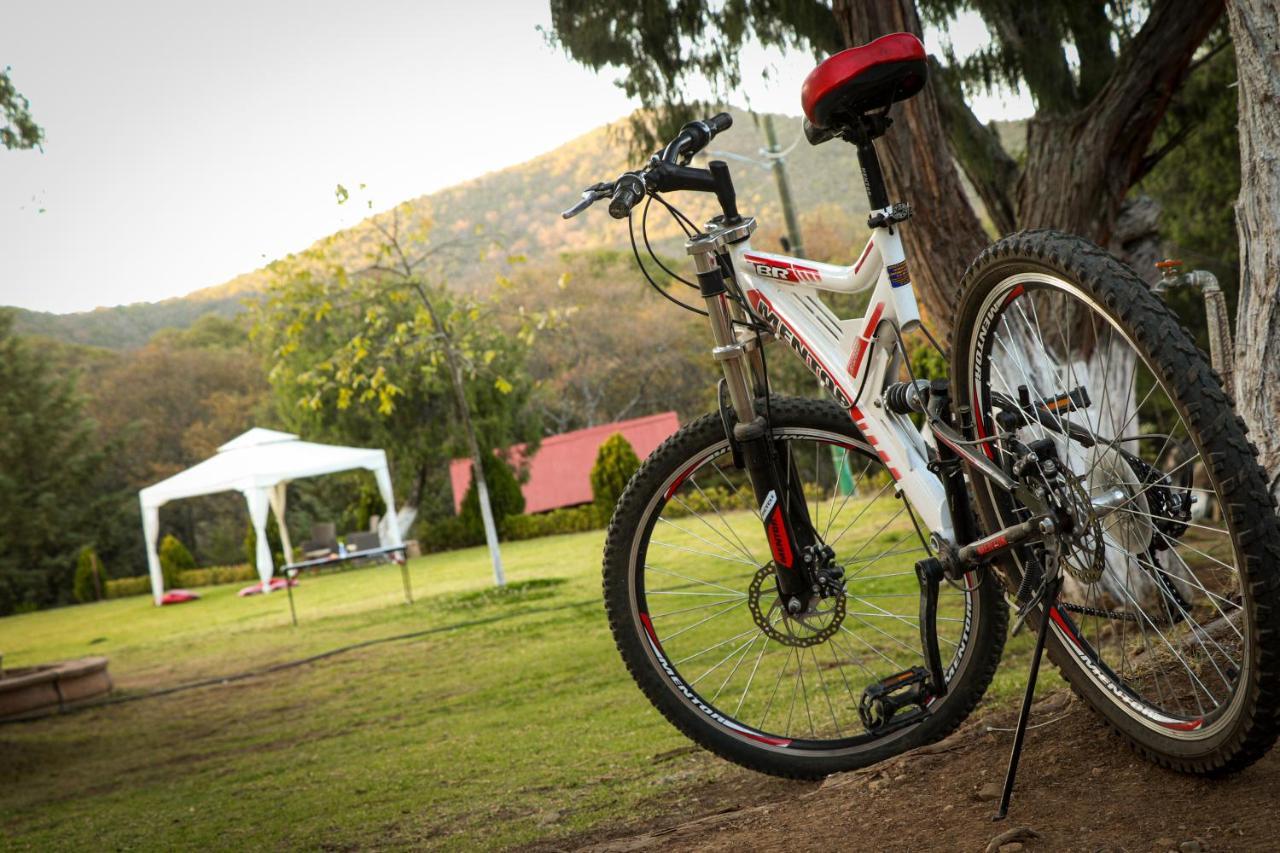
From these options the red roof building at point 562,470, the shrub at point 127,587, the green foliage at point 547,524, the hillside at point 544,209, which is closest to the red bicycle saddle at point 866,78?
the green foliage at point 547,524

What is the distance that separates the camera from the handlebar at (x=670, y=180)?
221 cm

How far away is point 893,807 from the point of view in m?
1.95

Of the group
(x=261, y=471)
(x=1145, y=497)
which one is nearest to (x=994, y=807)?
(x=1145, y=497)

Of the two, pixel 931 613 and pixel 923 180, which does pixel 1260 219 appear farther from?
pixel 923 180

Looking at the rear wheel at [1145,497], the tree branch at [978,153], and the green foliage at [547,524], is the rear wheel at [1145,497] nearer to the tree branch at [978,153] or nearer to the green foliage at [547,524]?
the tree branch at [978,153]

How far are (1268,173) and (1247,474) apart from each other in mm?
1341

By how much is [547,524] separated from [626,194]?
1839 cm

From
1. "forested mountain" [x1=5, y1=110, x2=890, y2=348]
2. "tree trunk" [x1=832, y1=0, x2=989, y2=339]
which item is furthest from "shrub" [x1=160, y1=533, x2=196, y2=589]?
"forested mountain" [x1=5, y1=110, x2=890, y2=348]

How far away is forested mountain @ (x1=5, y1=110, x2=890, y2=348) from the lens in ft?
154

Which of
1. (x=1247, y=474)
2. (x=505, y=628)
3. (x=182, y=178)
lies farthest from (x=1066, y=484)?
(x=182, y=178)

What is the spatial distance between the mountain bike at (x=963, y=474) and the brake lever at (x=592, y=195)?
2 centimetres

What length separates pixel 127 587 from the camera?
2380cm

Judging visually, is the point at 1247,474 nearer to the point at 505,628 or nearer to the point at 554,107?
the point at 505,628

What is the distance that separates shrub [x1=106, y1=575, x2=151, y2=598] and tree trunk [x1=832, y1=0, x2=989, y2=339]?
22923 millimetres
